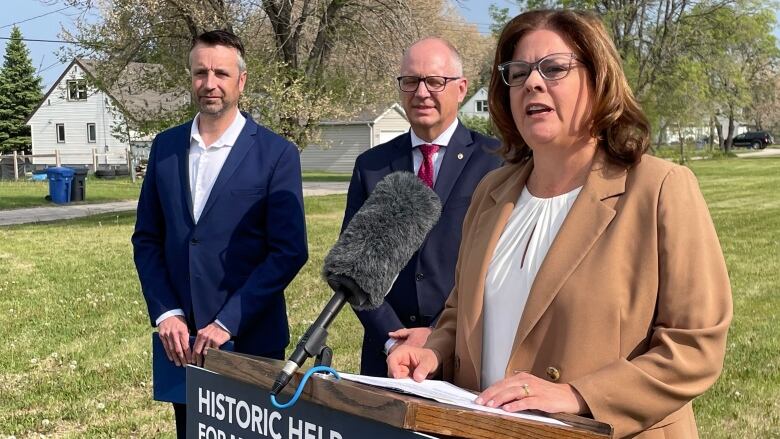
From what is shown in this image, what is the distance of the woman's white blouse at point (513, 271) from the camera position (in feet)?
7.31

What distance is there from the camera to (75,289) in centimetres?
1112

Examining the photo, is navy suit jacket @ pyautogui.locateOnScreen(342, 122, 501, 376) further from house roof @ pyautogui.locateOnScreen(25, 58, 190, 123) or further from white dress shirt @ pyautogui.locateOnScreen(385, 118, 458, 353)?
house roof @ pyautogui.locateOnScreen(25, 58, 190, 123)

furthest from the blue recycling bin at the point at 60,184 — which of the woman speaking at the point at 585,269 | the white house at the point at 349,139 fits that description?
the white house at the point at 349,139

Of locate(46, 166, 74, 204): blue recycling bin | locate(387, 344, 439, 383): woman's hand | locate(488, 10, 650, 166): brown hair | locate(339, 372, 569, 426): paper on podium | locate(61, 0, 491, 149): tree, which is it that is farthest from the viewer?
locate(46, 166, 74, 204): blue recycling bin

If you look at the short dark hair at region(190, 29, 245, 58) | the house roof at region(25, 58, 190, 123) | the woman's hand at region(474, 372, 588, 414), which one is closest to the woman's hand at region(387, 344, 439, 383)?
the woman's hand at region(474, 372, 588, 414)

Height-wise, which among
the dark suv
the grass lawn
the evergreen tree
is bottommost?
the grass lawn

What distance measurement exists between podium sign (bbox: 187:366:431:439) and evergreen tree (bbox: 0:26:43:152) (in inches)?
2586

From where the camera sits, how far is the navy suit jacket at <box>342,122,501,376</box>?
144 inches

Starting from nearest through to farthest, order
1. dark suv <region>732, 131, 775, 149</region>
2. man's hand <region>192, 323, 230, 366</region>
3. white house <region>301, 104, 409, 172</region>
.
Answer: man's hand <region>192, 323, 230, 366</region>, white house <region>301, 104, 409, 172</region>, dark suv <region>732, 131, 775, 149</region>

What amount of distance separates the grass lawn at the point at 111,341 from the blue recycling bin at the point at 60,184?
10005 mm

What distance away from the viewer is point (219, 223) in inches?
148

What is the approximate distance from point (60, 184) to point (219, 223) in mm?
24480

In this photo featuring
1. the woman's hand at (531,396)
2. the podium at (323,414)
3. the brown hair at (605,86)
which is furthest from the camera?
the brown hair at (605,86)

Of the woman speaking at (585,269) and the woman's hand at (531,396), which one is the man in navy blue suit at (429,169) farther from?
the woman's hand at (531,396)
